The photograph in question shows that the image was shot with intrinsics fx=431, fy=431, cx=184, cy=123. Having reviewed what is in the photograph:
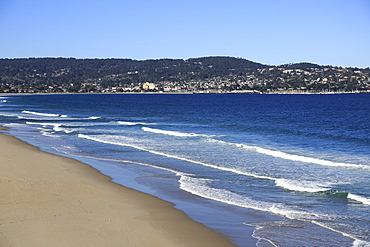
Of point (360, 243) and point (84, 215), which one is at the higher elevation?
point (84, 215)

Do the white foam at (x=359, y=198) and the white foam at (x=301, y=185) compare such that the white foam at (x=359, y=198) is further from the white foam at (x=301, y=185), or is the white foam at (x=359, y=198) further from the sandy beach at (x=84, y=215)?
the sandy beach at (x=84, y=215)

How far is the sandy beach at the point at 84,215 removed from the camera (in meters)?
9.35

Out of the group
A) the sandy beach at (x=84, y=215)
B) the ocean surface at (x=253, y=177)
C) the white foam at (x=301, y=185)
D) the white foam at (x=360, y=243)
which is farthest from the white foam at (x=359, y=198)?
the sandy beach at (x=84, y=215)

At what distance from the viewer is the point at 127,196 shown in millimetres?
13773

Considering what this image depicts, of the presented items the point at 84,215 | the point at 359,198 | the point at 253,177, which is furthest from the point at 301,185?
the point at 84,215

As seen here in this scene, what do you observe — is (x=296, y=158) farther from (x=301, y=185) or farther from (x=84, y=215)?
(x=84, y=215)

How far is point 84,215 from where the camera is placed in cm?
1113

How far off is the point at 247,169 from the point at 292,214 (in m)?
6.87

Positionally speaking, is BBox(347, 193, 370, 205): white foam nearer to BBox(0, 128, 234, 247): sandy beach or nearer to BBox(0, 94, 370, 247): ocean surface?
BBox(0, 94, 370, 247): ocean surface

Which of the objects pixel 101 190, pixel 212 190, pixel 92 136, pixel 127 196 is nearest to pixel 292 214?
pixel 212 190

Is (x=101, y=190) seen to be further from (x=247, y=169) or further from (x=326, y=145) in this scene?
(x=326, y=145)

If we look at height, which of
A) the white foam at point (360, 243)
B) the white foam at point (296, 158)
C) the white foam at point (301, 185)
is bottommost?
the white foam at point (360, 243)

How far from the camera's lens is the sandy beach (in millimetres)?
9352

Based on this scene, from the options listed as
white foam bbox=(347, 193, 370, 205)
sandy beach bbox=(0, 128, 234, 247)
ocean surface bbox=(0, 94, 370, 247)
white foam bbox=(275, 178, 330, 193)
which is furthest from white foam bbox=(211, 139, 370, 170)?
sandy beach bbox=(0, 128, 234, 247)
